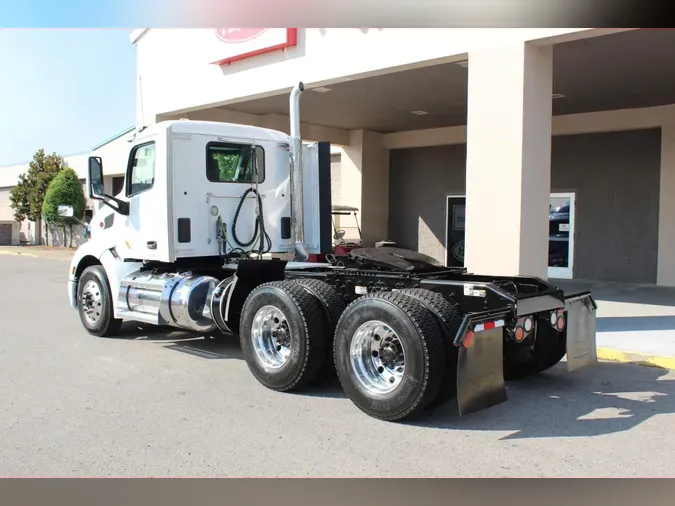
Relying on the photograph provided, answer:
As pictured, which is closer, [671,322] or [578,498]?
[578,498]

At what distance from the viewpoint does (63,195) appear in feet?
106

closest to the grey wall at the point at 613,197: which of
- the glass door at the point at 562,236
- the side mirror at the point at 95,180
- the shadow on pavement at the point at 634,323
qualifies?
the glass door at the point at 562,236

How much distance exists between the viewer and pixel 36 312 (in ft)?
37.5

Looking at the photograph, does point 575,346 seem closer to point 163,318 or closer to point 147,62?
point 163,318

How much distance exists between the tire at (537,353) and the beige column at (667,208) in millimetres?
9446

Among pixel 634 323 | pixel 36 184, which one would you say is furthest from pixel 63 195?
pixel 634 323

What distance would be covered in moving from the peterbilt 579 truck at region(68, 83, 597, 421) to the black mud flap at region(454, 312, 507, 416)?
2 centimetres

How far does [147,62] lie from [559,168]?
Answer: 10372 mm

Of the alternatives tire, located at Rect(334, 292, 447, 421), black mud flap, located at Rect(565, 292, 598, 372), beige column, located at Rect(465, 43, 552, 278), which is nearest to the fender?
tire, located at Rect(334, 292, 447, 421)

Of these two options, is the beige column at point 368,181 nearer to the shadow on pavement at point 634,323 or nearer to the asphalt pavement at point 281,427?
the shadow on pavement at point 634,323

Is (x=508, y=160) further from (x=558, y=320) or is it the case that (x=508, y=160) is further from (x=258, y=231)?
(x=258, y=231)
